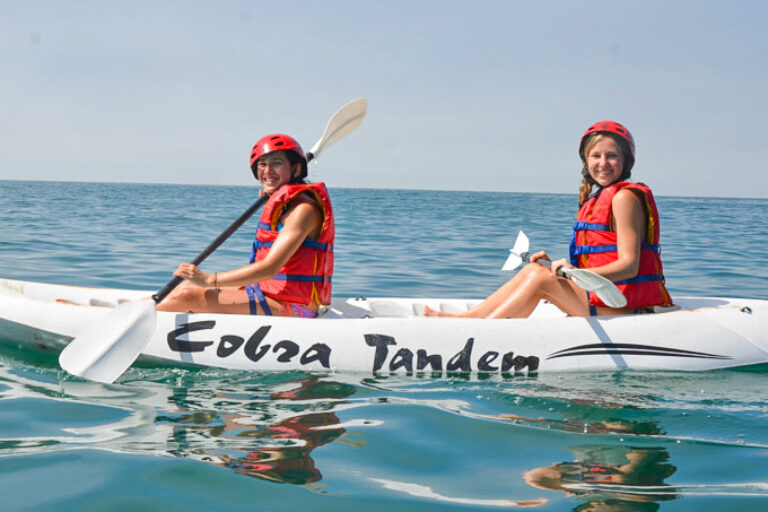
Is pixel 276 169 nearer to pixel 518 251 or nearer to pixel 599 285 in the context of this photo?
pixel 518 251

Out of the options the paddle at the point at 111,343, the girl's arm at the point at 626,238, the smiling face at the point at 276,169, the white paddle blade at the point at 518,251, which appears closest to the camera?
the paddle at the point at 111,343

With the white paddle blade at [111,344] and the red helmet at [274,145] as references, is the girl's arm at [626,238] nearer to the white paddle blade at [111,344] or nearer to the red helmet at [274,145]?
the red helmet at [274,145]

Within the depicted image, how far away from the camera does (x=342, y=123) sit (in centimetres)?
713

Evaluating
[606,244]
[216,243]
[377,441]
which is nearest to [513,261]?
[606,244]

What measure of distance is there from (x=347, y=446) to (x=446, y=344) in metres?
1.77

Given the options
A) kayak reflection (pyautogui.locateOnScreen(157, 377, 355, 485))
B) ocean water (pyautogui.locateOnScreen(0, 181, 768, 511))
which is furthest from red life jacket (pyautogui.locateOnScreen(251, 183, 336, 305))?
kayak reflection (pyautogui.locateOnScreen(157, 377, 355, 485))

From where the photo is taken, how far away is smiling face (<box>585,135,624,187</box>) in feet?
17.1

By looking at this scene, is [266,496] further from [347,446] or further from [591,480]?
[591,480]

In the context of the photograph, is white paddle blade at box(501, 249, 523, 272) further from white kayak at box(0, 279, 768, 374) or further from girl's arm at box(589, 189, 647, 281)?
girl's arm at box(589, 189, 647, 281)

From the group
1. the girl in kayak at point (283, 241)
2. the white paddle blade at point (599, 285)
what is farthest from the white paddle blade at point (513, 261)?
the girl in kayak at point (283, 241)

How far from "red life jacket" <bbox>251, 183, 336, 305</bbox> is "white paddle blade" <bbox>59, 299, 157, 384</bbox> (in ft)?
2.91

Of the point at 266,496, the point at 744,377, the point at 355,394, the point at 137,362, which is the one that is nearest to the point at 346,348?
the point at 355,394

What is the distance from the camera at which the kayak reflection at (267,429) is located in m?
3.26

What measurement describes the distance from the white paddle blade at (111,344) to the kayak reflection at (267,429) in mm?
426
